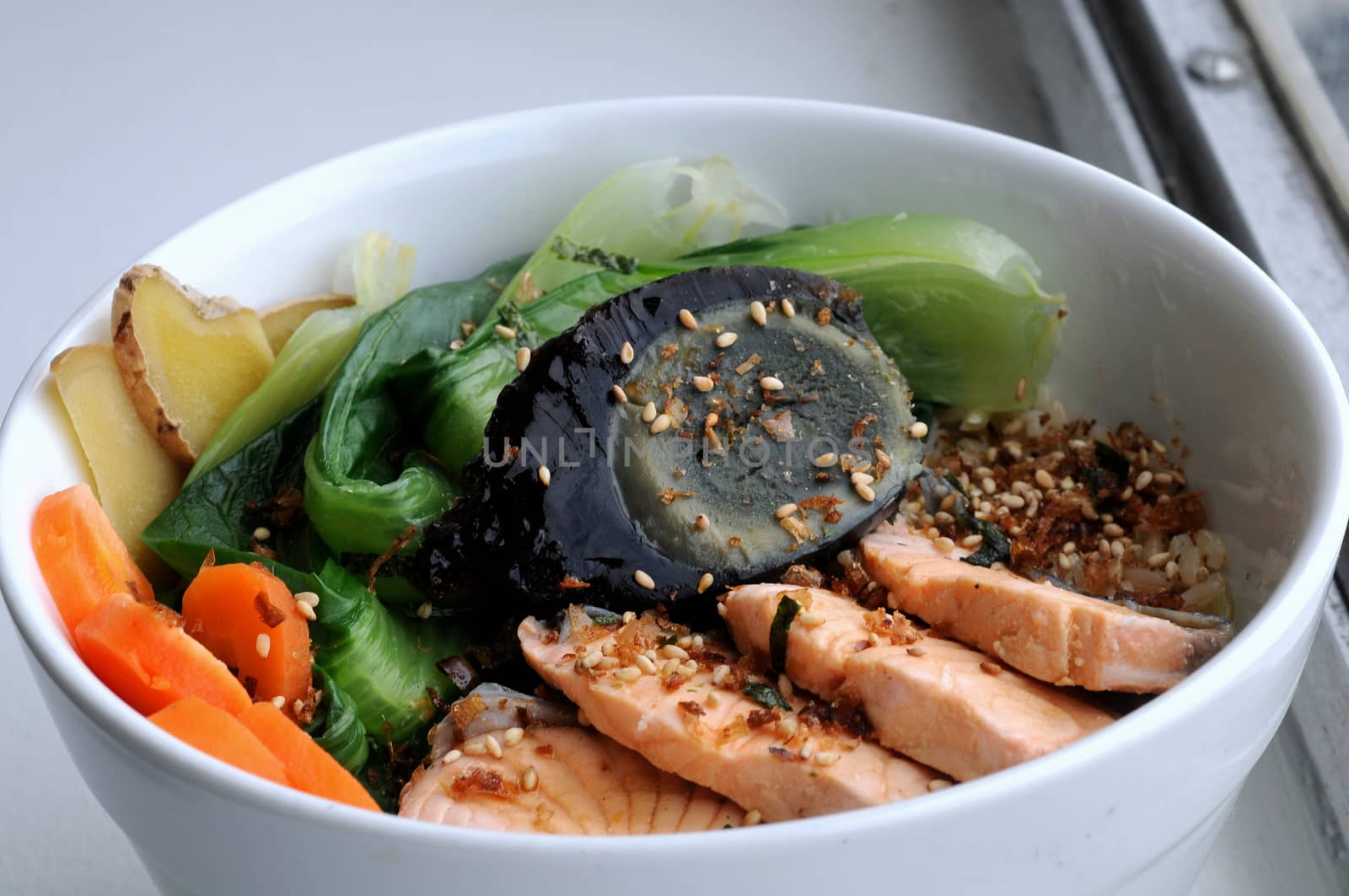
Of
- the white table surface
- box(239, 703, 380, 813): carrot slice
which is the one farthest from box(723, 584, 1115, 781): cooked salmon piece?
the white table surface

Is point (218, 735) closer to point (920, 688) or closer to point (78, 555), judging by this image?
point (78, 555)

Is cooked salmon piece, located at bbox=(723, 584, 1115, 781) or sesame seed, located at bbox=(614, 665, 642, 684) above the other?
sesame seed, located at bbox=(614, 665, 642, 684)

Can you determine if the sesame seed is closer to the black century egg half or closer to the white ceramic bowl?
the black century egg half

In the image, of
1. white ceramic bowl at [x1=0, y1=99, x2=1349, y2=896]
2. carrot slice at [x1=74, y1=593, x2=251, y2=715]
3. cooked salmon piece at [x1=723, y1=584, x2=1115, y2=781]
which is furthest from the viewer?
carrot slice at [x1=74, y1=593, x2=251, y2=715]

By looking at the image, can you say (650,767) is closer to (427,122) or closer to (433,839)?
(433,839)

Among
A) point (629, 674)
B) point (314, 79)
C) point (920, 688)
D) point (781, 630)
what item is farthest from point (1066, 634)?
point (314, 79)

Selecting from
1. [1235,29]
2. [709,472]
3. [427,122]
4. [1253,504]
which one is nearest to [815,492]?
[709,472]

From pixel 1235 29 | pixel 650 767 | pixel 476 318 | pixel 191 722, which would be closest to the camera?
pixel 191 722
